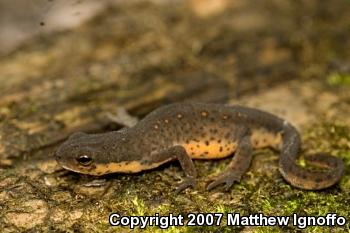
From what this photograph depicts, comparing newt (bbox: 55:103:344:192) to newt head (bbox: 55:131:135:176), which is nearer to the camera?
newt head (bbox: 55:131:135:176)

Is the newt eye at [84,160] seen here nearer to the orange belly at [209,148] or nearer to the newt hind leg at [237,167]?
the orange belly at [209,148]

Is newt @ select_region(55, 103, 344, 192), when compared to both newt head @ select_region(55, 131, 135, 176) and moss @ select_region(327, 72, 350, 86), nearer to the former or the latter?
newt head @ select_region(55, 131, 135, 176)

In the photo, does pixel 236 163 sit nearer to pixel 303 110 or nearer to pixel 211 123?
pixel 211 123

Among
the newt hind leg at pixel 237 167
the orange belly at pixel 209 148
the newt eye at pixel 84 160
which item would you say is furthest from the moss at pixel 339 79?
the newt eye at pixel 84 160

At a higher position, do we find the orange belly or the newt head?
the orange belly

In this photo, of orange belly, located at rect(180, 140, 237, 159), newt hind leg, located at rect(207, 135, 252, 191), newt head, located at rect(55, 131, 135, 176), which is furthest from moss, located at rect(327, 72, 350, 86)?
newt head, located at rect(55, 131, 135, 176)

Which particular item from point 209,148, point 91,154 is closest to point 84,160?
point 91,154
